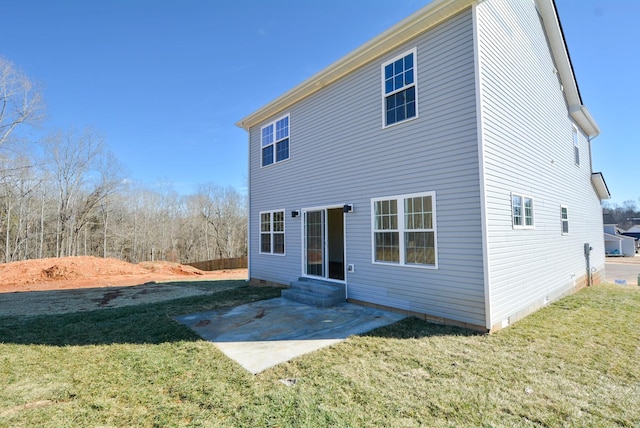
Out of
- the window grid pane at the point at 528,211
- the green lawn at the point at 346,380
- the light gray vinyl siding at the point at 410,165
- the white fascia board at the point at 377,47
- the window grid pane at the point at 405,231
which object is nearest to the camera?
the green lawn at the point at 346,380

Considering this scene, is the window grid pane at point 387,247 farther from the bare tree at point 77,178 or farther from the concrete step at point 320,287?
the bare tree at point 77,178

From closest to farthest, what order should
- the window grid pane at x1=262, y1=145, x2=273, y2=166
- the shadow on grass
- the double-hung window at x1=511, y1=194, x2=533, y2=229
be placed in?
the shadow on grass, the double-hung window at x1=511, y1=194, x2=533, y2=229, the window grid pane at x1=262, y1=145, x2=273, y2=166

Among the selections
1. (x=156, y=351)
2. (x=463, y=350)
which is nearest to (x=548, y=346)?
(x=463, y=350)

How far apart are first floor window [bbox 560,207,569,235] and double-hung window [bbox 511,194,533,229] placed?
9.92 feet

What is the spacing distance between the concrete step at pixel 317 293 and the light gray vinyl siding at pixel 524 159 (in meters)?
3.28

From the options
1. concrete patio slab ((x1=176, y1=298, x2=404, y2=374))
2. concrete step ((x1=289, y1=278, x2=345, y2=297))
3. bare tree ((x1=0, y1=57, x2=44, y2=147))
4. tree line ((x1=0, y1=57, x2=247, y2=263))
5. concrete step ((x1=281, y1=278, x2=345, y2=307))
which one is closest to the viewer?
concrete patio slab ((x1=176, y1=298, x2=404, y2=374))

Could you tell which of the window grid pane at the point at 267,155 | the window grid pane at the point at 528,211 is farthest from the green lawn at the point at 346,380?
the window grid pane at the point at 267,155

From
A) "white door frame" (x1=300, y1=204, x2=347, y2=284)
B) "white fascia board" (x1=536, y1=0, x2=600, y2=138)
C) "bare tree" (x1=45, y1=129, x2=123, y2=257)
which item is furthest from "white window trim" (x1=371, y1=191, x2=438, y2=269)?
"bare tree" (x1=45, y1=129, x2=123, y2=257)

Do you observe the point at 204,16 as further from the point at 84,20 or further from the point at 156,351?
the point at 156,351

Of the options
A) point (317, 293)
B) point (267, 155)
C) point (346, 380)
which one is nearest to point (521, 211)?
point (317, 293)

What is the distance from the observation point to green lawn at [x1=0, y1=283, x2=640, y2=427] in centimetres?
272

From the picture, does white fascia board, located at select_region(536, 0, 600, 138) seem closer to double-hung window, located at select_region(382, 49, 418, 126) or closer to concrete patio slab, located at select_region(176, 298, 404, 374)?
double-hung window, located at select_region(382, 49, 418, 126)

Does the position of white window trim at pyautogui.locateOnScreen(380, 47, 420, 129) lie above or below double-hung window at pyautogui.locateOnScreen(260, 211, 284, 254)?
above

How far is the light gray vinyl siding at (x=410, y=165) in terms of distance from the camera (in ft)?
16.8
